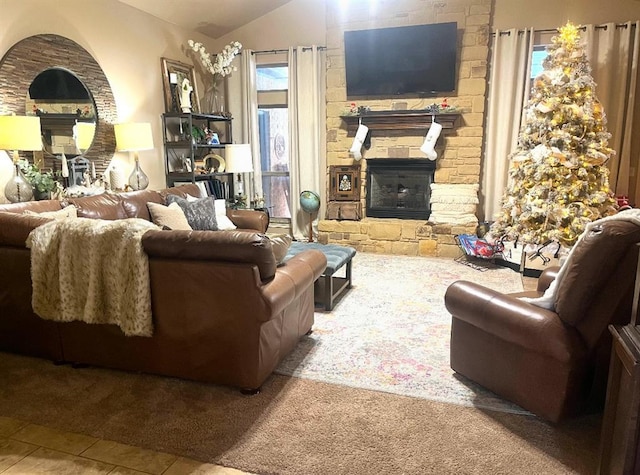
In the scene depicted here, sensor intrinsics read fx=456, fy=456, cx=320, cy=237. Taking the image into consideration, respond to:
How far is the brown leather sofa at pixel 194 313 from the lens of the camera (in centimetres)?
222

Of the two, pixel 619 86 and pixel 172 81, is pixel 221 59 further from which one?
pixel 619 86

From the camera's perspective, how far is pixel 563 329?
1.97m

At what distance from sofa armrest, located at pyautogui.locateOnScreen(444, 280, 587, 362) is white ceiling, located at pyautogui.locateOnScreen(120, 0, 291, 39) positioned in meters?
4.44

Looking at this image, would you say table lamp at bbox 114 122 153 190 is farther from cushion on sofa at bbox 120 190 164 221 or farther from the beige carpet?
the beige carpet

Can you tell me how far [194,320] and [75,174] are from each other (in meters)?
2.54

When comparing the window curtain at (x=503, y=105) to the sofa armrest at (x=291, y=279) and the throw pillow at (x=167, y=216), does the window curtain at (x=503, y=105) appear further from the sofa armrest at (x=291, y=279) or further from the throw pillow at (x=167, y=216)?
the throw pillow at (x=167, y=216)

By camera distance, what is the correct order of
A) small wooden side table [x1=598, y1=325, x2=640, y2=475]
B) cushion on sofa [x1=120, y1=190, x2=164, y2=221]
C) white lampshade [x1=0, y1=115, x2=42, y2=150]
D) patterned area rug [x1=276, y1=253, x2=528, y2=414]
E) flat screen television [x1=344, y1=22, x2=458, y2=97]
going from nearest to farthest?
1. small wooden side table [x1=598, y1=325, x2=640, y2=475]
2. patterned area rug [x1=276, y1=253, x2=528, y2=414]
3. white lampshade [x1=0, y1=115, x2=42, y2=150]
4. cushion on sofa [x1=120, y1=190, x2=164, y2=221]
5. flat screen television [x1=344, y1=22, x2=458, y2=97]

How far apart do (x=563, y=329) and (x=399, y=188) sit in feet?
13.2

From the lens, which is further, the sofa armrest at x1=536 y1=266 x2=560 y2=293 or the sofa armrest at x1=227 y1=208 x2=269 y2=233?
the sofa armrest at x1=227 y1=208 x2=269 y2=233

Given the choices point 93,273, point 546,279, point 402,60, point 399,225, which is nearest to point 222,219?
point 399,225

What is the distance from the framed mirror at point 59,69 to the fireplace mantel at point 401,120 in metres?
2.73

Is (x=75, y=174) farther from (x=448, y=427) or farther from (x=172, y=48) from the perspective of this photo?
(x=448, y=427)

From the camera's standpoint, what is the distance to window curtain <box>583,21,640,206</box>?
488 centimetres

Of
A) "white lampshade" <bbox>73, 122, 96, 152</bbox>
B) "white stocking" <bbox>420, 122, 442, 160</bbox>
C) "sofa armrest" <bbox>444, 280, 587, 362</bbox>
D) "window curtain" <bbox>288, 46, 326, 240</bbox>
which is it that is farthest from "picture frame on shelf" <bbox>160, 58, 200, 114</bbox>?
"sofa armrest" <bbox>444, 280, 587, 362</bbox>
